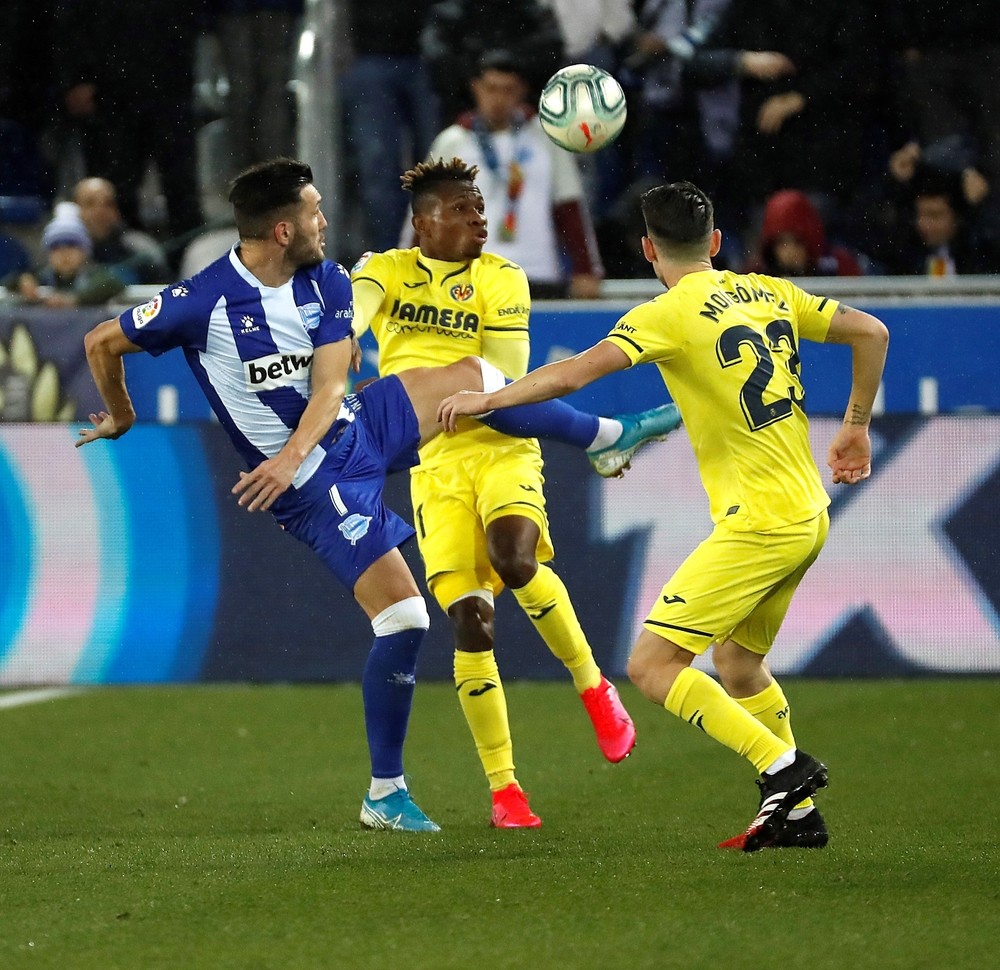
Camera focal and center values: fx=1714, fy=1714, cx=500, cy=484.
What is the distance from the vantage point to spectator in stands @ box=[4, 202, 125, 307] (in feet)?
29.7

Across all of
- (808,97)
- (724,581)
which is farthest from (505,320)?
(808,97)

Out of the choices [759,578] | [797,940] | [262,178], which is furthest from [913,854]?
[262,178]

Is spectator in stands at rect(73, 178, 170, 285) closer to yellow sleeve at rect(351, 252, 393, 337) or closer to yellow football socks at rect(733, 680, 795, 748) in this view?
yellow sleeve at rect(351, 252, 393, 337)

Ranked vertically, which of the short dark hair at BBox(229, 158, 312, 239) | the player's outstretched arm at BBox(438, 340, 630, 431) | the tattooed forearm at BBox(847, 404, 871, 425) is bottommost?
the tattooed forearm at BBox(847, 404, 871, 425)

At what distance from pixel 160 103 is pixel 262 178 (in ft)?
17.4

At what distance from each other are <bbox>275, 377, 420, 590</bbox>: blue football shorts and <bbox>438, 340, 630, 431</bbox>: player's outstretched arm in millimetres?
819

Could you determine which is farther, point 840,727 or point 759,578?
point 840,727

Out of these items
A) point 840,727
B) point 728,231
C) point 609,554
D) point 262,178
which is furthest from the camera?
point 728,231

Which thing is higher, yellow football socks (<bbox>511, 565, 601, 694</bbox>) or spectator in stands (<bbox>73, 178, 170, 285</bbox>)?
spectator in stands (<bbox>73, 178, 170, 285</bbox>)

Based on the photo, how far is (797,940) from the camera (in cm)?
354

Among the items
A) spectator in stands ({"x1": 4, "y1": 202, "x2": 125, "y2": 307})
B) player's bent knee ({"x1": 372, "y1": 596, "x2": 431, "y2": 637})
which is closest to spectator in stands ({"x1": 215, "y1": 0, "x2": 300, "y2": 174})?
spectator in stands ({"x1": 4, "y1": 202, "x2": 125, "y2": 307})

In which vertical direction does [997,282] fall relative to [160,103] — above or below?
below

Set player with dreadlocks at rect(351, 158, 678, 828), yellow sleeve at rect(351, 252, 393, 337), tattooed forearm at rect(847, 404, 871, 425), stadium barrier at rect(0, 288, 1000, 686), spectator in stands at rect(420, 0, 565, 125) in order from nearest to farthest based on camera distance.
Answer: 1. tattooed forearm at rect(847, 404, 871, 425)
2. player with dreadlocks at rect(351, 158, 678, 828)
3. yellow sleeve at rect(351, 252, 393, 337)
4. stadium barrier at rect(0, 288, 1000, 686)
5. spectator in stands at rect(420, 0, 565, 125)

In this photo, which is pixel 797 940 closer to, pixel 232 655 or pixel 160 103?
pixel 232 655
